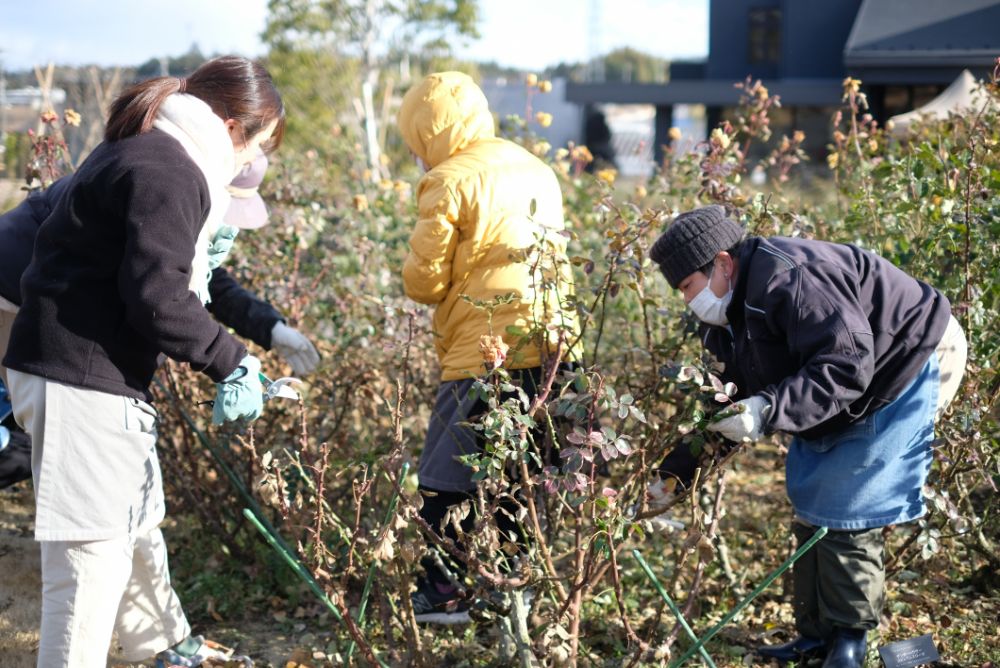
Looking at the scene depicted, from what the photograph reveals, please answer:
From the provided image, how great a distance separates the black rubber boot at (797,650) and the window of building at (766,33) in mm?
20537

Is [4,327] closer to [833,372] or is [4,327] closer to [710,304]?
[710,304]

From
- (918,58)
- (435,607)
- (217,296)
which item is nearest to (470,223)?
(217,296)

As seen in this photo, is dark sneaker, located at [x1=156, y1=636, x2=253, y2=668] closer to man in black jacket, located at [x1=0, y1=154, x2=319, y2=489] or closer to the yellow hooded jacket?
man in black jacket, located at [x1=0, y1=154, x2=319, y2=489]

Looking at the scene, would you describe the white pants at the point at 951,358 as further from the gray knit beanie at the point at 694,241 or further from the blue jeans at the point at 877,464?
the gray knit beanie at the point at 694,241

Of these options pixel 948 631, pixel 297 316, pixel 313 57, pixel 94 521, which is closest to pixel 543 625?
pixel 94 521

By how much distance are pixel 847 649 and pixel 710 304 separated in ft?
3.03

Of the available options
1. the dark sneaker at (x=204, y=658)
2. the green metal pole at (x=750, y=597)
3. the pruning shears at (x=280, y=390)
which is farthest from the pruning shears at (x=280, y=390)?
the green metal pole at (x=750, y=597)

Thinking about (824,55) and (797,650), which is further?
(824,55)

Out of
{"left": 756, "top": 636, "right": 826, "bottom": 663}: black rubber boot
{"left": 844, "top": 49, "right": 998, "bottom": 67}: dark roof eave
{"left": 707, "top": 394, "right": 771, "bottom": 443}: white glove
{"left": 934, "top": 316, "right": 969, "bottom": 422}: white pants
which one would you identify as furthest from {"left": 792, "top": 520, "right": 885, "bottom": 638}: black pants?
{"left": 844, "top": 49, "right": 998, "bottom": 67}: dark roof eave

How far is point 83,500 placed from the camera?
6.73 ft

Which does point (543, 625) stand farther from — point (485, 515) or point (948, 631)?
point (948, 631)

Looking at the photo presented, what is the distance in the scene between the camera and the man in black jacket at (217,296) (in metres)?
2.37

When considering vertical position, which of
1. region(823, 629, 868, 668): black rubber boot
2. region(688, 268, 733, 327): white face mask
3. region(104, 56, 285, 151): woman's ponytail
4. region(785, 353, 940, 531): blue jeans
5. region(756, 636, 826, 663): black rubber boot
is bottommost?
region(756, 636, 826, 663): black rubber boot

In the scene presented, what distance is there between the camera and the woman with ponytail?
6.34ft
